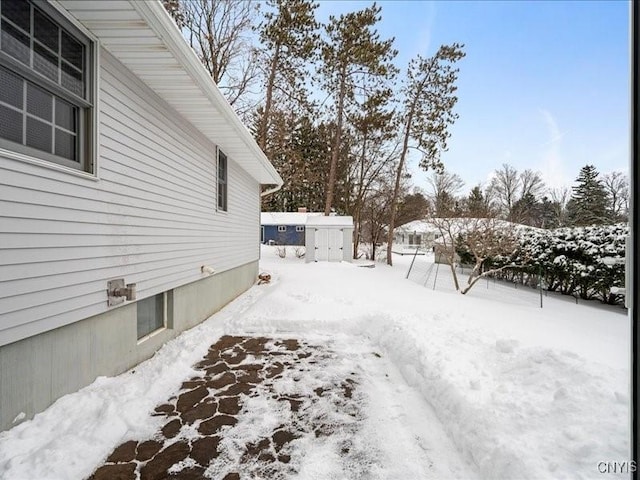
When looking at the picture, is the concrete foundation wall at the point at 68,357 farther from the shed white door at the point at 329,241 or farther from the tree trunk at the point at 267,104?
the shed white door at the point at 329,241

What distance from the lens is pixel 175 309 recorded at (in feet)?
15.0

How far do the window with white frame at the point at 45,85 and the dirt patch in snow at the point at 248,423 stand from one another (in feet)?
7.42

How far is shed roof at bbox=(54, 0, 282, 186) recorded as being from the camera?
2484 mm

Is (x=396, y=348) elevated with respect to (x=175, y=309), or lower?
lower

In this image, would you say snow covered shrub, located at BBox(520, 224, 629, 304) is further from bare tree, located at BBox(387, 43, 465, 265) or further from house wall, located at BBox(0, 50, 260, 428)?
house wall, located at BBox(0, 50, 260, 428)

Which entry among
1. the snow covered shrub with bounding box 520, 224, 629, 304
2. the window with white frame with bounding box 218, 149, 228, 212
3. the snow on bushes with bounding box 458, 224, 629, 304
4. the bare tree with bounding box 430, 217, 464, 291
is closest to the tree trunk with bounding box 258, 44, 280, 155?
the window with white frame with bounding box 218, 149, 228, 212

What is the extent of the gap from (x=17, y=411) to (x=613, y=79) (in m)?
3.88

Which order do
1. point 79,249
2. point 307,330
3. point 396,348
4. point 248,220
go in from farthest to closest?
point 248,220
point 307,330
point 396,348
point 79,249

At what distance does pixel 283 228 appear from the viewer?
94.1 ft

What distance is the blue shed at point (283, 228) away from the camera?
28.5 m

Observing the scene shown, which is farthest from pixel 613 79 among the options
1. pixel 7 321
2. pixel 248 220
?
pixel 248 220

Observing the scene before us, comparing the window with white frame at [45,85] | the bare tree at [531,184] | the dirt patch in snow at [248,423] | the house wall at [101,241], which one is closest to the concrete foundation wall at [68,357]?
the house wall at [101,241]

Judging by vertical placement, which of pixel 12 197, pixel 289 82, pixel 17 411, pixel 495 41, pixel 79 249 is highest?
pixel 289 82

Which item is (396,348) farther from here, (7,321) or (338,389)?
(7,321)
